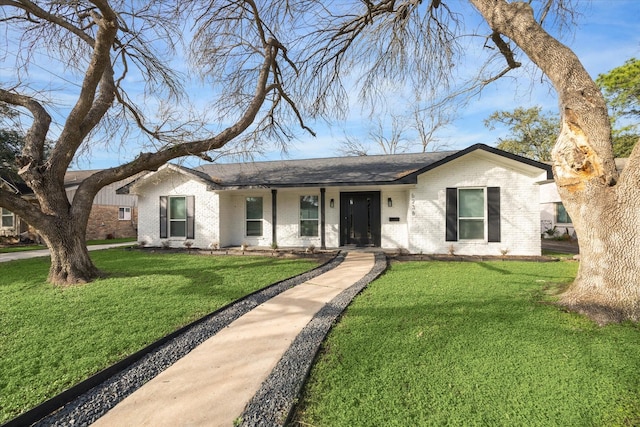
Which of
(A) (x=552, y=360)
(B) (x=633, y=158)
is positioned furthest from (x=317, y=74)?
(A) (x=552, y=360)

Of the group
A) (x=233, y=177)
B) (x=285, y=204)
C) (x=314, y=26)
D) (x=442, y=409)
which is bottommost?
(x=442, y=409)

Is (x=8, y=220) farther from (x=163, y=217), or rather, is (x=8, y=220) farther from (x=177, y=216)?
(x=177, y=216)

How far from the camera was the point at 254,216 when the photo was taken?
40.8 feet

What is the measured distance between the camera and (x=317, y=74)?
8.27 meters

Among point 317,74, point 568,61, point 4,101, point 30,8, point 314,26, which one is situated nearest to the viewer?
point 568,61

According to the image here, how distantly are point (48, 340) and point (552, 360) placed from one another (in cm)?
545

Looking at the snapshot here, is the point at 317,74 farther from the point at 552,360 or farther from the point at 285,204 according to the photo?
the point at 552,360

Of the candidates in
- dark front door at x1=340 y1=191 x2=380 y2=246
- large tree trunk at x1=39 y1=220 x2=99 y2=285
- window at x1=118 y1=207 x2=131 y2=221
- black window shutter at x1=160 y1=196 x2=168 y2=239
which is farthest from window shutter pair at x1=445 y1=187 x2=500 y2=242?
window at x1=118 y1=207 x2=131 y2=221

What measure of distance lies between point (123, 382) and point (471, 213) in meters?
9.81

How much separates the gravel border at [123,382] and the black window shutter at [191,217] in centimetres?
823

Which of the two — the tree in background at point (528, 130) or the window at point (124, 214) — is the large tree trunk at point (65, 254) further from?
the tree in background at point (528, 130)

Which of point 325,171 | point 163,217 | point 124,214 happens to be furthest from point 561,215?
point 124,214

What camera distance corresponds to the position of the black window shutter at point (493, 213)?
30.9 feet

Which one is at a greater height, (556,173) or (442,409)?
(556,173)
